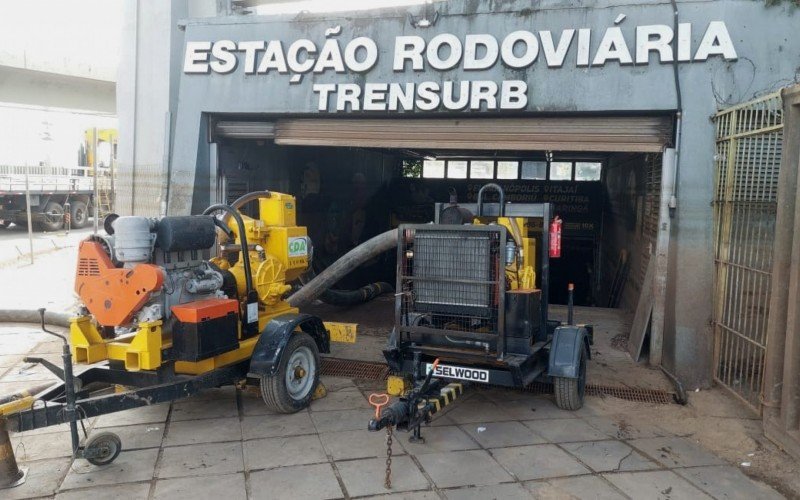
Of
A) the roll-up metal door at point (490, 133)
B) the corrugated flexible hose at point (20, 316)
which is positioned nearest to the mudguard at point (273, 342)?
the roll-up metal door at point (490, 133)

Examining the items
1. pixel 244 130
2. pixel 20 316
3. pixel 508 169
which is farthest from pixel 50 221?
pixel 508 169

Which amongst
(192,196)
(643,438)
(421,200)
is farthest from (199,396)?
(421,200)

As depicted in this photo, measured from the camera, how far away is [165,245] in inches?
203

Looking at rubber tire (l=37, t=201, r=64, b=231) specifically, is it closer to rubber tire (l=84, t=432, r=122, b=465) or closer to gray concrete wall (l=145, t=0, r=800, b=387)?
gray concrete wall (l=145, t=0, r=800, b=387)

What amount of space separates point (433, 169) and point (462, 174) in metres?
0.82

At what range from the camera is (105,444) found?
4.56 meters

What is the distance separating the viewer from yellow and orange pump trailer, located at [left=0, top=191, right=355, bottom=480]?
15.0 ft

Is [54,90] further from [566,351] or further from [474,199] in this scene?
[566,351]

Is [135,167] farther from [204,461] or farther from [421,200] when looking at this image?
[421,200]

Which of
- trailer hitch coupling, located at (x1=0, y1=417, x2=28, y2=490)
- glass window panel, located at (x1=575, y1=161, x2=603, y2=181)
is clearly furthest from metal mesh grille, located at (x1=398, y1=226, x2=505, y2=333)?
glass window panel, located at (x1=575, y1=161, x2=603, y2=181)

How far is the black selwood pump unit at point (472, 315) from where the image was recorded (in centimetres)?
544

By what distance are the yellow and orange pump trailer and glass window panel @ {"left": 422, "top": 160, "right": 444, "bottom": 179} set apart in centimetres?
1070

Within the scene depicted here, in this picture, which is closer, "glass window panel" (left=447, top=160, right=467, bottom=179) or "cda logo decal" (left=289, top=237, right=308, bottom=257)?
"cda logo decal" (left=289, top=237, right=308, bottom=257)

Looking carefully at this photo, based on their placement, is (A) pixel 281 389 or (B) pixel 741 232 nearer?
(A) pixel 281 389
